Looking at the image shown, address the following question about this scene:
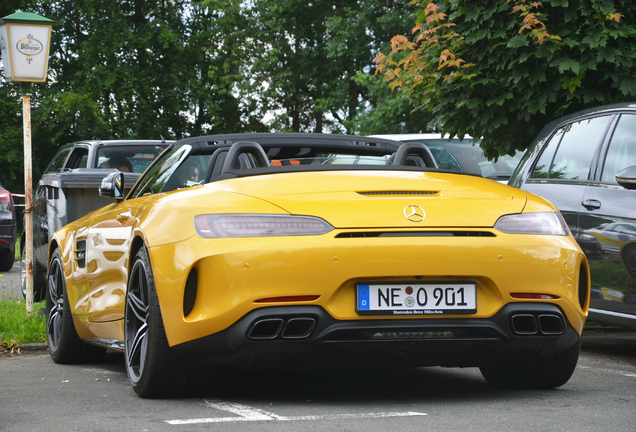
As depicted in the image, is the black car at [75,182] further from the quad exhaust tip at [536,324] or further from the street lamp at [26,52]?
the quad exhaust tip at [536,324]

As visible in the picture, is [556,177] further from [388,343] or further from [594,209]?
[388,343]

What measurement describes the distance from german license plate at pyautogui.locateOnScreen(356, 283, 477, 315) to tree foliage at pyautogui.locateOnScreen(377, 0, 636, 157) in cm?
507

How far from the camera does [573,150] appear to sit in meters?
6.71

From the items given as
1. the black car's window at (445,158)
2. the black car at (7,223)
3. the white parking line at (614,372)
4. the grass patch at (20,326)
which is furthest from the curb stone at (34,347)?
the black car at (7,223)

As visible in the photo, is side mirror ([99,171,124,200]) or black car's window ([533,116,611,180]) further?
black car's window ([533,116,611,180])

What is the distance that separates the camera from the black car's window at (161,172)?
5219 mm

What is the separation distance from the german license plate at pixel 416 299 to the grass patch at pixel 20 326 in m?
3.77

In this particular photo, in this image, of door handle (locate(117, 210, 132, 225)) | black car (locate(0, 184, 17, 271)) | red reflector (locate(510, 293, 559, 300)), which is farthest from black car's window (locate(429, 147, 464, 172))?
black car (locate(0, 184, 17, 271))

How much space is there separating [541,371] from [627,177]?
1594mm

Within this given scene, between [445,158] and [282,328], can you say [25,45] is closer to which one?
[445,158]

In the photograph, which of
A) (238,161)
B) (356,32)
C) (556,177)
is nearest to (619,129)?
(556,177)

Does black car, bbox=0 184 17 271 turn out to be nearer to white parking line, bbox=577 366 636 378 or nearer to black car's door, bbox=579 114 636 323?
black car's door, bbox=579 114 636 323

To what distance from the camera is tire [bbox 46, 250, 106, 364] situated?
20.2 ft

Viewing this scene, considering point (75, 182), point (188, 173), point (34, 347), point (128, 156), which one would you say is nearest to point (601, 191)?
point (188, 173)
